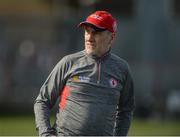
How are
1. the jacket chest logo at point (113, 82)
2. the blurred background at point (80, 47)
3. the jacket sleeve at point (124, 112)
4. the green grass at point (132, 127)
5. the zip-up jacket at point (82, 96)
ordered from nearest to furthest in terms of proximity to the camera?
the zip-up jacket at point (82, 96) < the jacket chest logo at point (113, 82) < the jacket sleeve at point (124, 112) < the green grass at point (132, 127) < the blurred background at point (80, 47)

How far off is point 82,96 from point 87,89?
93mm

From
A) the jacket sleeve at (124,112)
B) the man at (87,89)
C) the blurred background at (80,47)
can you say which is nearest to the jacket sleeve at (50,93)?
the man at (87,89)

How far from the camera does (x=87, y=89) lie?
8383 mm

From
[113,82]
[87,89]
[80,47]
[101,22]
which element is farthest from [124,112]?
[80,47]

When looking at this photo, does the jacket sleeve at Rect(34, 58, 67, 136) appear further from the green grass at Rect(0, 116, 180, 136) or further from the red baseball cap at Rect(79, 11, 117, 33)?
the green grass at Rect(0, 116, 180, 136)

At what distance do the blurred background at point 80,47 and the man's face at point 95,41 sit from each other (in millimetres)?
16612

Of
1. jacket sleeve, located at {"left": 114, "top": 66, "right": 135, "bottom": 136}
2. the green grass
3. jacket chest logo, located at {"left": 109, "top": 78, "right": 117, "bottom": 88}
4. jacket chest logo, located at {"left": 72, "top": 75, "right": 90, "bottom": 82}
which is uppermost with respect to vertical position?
jacket chest logo, located at {"left": 72, "top": 75, "right": 90, "bottom": 82}

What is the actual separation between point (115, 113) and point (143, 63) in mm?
21542

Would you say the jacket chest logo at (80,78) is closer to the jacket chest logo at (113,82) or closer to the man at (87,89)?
the man at (87,89)

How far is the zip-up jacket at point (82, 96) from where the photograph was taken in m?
8.30

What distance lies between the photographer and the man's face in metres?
8.37

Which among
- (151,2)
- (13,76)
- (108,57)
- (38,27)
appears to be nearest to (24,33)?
(38,27)

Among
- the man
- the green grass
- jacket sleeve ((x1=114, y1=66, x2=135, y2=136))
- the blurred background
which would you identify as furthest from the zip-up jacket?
the blurred background

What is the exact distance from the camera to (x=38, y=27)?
1187 inches
